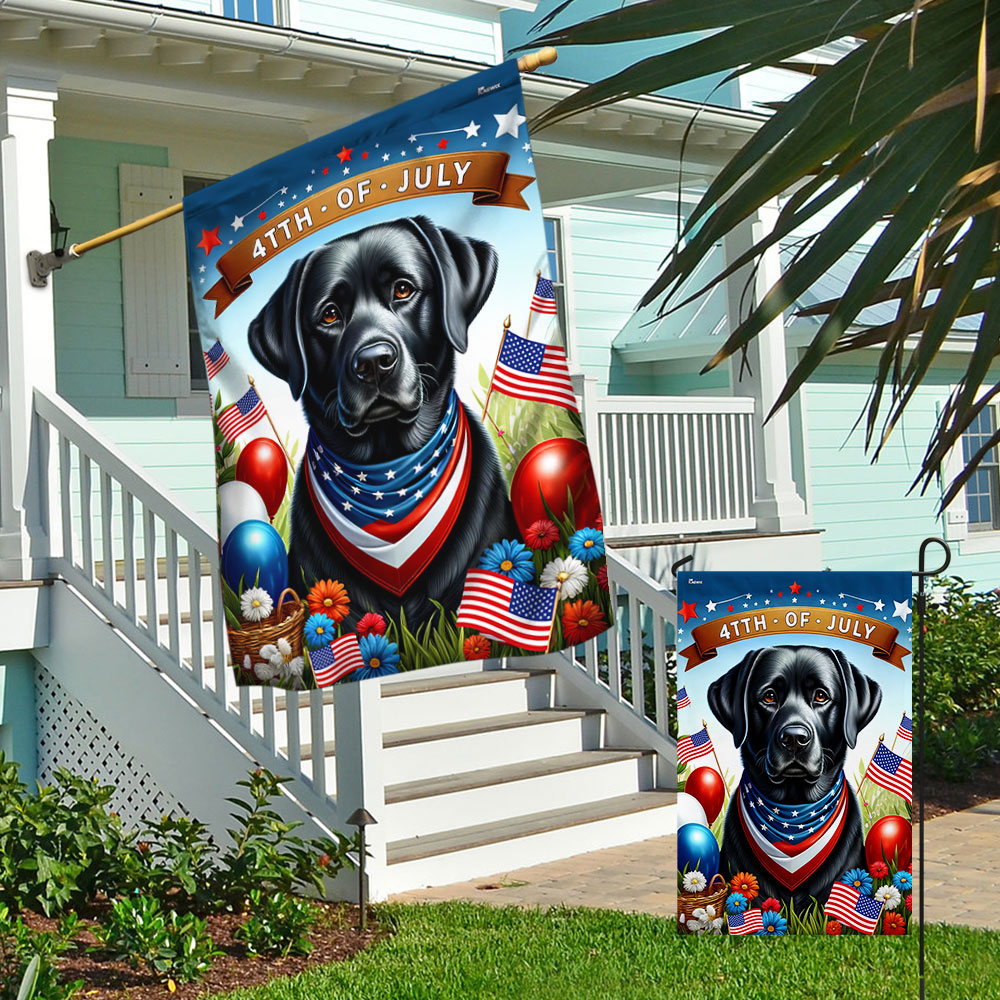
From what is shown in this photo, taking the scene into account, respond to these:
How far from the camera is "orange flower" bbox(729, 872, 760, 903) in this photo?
4.73 m

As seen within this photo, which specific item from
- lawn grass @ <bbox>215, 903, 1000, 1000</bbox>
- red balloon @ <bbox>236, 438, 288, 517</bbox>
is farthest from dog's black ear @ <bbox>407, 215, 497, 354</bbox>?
lawn grass @ <bbox>215, 903, 1000, 1000</bbox>

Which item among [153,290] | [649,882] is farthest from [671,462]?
[649,882]

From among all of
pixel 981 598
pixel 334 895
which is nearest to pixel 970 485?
pixel 981 598

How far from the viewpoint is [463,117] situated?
3.79m

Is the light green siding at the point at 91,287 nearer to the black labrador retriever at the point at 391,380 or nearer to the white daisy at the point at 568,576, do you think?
the black labrador retriever at the point at 391,380

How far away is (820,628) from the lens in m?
4.74

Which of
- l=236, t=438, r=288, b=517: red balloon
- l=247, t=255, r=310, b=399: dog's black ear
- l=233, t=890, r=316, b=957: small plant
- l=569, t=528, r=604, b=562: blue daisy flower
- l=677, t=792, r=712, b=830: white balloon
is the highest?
l=247, t=255, r=310, b=399: dog's black ear

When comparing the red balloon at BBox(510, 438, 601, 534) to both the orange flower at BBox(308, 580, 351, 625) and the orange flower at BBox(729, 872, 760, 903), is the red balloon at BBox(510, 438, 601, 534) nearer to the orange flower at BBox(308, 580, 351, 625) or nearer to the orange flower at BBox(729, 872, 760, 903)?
the orange flower at BBox(308, 580, 351, 625)

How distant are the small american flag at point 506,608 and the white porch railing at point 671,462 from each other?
6.16 metres

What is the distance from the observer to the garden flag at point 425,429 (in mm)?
3740

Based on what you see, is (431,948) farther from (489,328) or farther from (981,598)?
(981,598)

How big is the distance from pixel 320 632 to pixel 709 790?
5.37 feet

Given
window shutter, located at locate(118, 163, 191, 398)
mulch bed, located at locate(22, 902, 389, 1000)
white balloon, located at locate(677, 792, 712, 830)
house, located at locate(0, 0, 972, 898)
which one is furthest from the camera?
window shutter, located at locate(118, 163, 191, 398)

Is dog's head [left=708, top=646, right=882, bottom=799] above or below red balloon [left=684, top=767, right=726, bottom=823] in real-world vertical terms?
above
